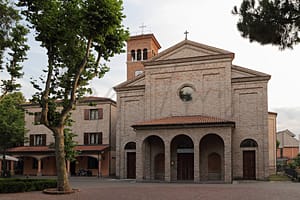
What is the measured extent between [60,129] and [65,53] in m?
4.59

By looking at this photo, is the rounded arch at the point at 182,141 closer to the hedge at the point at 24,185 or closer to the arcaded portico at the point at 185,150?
the arcaded portico at the point at 185,150

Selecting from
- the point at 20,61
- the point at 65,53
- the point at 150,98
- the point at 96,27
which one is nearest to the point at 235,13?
the point at 96,27

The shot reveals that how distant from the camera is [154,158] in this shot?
36531 millimetres

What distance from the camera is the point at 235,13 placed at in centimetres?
1091

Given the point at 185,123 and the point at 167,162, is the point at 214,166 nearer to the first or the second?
the point at 167,162

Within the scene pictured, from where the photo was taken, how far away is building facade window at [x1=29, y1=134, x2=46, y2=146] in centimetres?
4643

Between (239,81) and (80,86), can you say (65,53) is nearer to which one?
(80,86)

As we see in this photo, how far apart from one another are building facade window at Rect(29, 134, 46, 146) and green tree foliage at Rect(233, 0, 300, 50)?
39.1m

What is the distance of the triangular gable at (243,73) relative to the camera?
34.8 m

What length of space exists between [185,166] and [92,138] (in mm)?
13399

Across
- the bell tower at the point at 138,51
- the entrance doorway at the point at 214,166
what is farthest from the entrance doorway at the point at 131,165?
the bell tower at the point at 138,51

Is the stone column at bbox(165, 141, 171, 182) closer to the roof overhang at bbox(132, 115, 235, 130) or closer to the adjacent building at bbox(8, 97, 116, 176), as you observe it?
the roof overhang at bbox(132, 115, 235, 130)

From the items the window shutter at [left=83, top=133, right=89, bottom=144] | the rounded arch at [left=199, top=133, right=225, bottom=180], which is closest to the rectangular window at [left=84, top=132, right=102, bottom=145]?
the window shutter at [left=83, top=133, right=89, bottom=144]

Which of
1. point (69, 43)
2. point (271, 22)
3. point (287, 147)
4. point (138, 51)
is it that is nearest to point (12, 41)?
point (69, 43)
